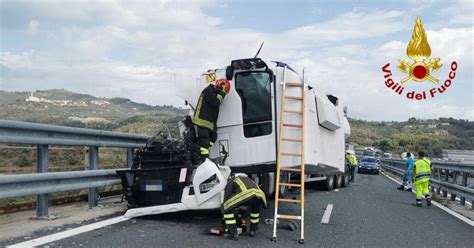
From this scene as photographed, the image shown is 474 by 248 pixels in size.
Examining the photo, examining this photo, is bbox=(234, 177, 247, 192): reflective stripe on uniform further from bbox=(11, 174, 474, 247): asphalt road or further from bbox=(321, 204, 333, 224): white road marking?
bbox=(321, 204, 333, 224): white road marking

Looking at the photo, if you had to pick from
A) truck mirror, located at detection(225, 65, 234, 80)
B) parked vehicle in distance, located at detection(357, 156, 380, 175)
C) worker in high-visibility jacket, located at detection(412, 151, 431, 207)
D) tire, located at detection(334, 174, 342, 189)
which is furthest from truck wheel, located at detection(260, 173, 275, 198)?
parked vehicle in distance, located at detection(357, 156, 380, 175)

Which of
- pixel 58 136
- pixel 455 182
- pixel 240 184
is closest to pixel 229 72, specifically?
pixel 240 184

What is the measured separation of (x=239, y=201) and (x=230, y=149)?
1.80 metres

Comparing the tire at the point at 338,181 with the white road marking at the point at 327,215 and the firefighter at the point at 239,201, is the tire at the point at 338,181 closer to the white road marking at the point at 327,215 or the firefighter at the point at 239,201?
the white road marking at the point at 327,215

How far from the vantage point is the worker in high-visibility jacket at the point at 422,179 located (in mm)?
11482

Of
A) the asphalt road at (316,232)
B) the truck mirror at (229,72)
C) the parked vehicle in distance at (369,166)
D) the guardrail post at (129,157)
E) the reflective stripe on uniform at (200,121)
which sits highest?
the truck mirror at (229,72)

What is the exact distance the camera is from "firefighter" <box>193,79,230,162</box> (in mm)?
7297

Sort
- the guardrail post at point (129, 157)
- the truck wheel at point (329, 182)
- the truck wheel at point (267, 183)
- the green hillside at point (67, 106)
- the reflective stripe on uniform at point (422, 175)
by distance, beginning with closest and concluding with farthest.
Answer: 1. the truck wheel at point (267, 183)
2. the guardrail post at point (129, 157)
3. the reflective stripe on uniform at point (422, 175)
4. the truck wheel at point (329, 182)
5. the green hillside at point (67, 106)

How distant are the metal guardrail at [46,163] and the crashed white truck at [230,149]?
578mm

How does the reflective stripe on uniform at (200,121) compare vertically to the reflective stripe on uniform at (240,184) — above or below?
above

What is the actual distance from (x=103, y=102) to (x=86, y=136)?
1212 inches

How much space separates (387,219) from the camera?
8.22 m

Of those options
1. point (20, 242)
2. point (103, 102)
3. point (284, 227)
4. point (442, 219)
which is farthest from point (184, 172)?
point (103, 102)

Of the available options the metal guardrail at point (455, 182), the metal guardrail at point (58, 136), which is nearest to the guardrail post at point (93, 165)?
the metal guardrail at point (58, 136)
